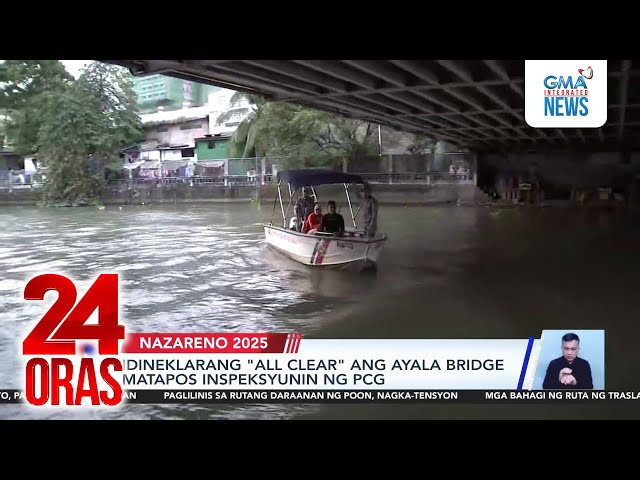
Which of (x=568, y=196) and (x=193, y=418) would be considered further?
(x=568, y=196)

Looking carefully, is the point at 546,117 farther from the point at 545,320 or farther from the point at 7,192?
the point at 7,192

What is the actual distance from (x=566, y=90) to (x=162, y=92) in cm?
312

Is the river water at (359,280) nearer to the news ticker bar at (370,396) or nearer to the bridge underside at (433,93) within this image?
the news ticker bar at (370,396)

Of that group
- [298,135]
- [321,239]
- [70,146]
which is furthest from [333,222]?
[70,146]

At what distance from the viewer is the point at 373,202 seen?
18.5ft

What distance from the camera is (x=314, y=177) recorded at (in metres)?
5.69

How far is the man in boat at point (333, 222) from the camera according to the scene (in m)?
6.35

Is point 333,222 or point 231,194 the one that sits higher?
point 231,194

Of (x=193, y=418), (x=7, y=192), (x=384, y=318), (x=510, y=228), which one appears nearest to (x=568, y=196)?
(x=510, y=228)

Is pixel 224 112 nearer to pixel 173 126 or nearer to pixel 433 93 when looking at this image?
pixel 173 126

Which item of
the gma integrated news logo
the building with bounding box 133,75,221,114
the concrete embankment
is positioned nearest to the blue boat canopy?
the concrete embankment

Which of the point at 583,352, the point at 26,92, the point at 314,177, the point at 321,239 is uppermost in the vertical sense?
the point at 26,92
